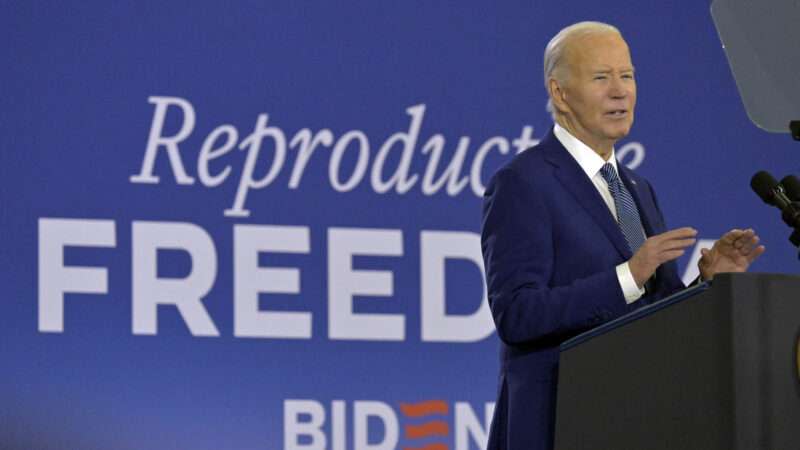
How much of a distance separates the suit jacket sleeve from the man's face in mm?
194

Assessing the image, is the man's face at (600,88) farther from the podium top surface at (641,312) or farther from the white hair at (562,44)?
the podium top surface at (641,312)

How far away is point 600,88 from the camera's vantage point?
2.79 metres

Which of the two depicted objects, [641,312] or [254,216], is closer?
[641,312]

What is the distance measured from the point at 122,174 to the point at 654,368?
84.7 inches

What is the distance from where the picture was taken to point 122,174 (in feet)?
13.1

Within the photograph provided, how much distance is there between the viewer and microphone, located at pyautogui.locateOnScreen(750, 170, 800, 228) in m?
2.19

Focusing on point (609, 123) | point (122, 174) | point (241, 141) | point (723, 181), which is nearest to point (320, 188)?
point (241, 141)

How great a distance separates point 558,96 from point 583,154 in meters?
0.12

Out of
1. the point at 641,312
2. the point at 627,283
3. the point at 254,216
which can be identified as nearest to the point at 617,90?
the point at 627,283

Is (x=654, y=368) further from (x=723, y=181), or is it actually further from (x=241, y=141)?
(x=723, y=181)

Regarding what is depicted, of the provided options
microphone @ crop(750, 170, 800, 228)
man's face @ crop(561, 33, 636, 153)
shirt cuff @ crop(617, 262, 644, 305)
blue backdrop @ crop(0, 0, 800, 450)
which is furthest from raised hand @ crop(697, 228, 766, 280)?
blue backdrop @ crop(0, 0, 800, 450)

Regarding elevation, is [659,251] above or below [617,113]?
below

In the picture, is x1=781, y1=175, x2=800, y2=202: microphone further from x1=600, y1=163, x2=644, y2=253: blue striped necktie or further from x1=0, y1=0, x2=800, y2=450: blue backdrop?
x1=0, y1=0, x2=800, y2=450: blue backdrop

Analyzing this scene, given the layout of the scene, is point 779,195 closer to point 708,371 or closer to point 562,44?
point 708,371
